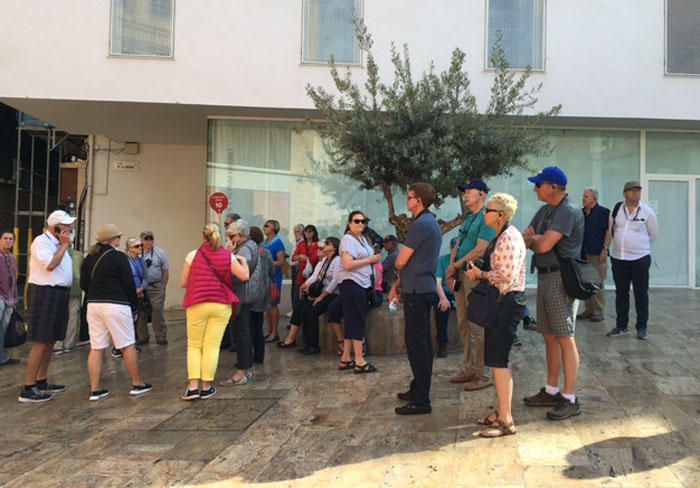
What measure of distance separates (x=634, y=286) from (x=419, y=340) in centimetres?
392

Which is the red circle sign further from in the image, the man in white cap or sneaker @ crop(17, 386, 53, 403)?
sneaker @ crop(17, 386, 53, 403)

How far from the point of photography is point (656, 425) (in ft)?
14.6

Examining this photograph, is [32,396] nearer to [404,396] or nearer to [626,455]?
[404,396]

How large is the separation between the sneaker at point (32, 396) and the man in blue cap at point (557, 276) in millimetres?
4810

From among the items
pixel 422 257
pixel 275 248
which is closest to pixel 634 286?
pixel 422 257

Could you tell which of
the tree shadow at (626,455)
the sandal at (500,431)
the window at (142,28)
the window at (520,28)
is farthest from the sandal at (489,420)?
the window at (142,28)

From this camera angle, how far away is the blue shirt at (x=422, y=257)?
191 inches

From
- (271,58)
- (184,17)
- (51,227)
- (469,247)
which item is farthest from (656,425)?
(184,17)

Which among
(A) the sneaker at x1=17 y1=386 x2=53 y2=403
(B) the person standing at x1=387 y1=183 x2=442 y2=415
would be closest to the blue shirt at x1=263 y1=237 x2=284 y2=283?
(A) the sneaker at x1=17 y1=386 x2=53 y2=403

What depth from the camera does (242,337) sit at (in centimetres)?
635

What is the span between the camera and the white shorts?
5.74 m

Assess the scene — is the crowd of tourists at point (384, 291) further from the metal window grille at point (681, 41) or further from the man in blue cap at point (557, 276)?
the metal window grille at point (681, 41)

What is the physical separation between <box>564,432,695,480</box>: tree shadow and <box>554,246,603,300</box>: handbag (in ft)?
3.52

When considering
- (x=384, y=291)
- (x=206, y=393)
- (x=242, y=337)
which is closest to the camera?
(x=206, y=393)
